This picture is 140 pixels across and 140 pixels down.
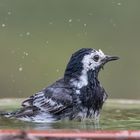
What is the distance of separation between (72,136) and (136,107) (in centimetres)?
311

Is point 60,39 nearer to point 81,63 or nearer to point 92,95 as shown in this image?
point 81,63

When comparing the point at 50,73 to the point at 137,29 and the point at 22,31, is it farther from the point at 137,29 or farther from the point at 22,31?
the point at 137,29

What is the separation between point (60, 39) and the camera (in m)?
16.1

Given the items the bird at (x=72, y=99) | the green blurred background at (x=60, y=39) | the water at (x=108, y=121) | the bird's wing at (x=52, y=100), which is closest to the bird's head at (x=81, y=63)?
the bird at (x=72, y=99)

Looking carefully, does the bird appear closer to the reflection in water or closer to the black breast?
the black breast

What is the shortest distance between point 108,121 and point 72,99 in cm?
41

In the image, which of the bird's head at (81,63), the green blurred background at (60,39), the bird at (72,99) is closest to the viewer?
the bird at (72,99)

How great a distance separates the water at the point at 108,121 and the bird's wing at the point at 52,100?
0.66 feet

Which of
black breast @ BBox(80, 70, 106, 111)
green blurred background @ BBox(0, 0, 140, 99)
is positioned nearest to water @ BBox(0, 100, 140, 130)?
black breast @ BBox(80, 70, 106, 111)

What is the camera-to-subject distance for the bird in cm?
753

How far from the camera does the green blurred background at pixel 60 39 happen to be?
49.3ft

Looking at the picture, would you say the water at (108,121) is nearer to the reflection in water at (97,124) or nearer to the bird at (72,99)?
the reflection in water at (97,124)

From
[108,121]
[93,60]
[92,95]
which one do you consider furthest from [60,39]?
[108,121]

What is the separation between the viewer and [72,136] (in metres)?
5.45
